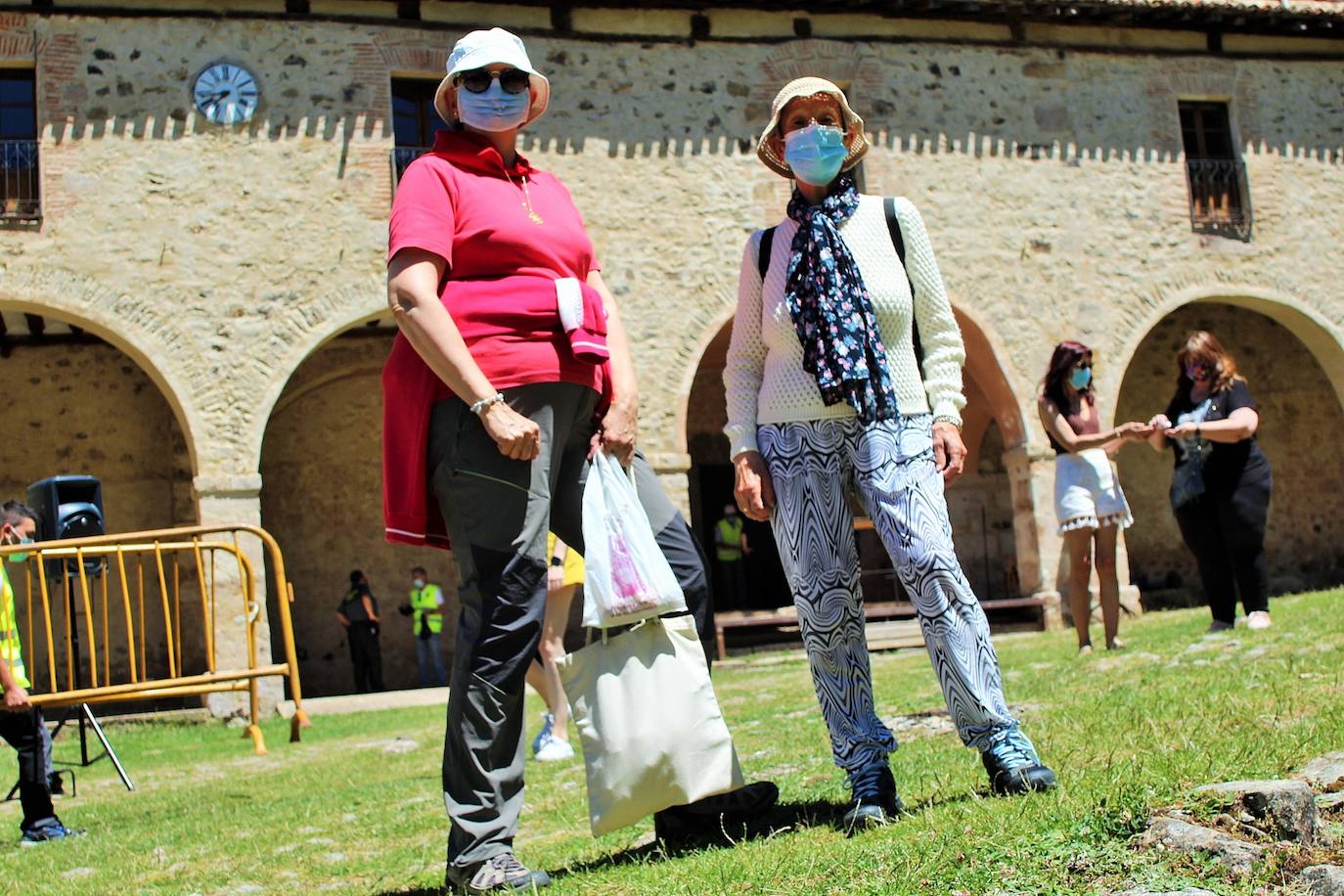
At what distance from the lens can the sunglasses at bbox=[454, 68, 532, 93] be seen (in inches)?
131

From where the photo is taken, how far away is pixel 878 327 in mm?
3428

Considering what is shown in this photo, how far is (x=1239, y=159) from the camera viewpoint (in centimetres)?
1502

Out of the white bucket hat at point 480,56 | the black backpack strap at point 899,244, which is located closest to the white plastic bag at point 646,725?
the black backpack strap at point 899,244

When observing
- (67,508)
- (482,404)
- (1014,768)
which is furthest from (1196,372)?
(67,508)

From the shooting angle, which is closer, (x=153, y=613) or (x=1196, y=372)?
(x=1196, y=372)

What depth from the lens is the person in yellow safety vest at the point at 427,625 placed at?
569 inches

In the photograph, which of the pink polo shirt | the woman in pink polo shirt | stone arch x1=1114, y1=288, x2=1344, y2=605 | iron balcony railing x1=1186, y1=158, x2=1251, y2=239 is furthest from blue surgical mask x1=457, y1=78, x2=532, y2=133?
stone arch x1=1114, y1=288, x2=1344, y2=605

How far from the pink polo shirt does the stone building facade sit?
9270mm

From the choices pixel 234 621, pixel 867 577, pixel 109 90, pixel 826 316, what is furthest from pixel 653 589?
pixel 867 577

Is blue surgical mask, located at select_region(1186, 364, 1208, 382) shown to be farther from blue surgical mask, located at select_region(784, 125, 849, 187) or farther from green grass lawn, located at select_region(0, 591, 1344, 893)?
blue surgical mask, located at select_region(784, 125, 849, 187)

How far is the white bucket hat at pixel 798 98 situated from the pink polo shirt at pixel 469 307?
2.48 ft

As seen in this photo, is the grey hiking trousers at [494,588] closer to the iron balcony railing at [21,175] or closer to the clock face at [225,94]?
the clock face at [225,94]

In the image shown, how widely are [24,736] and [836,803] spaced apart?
3659 mm

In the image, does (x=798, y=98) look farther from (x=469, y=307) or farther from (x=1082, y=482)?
(x=1082, y=482)
